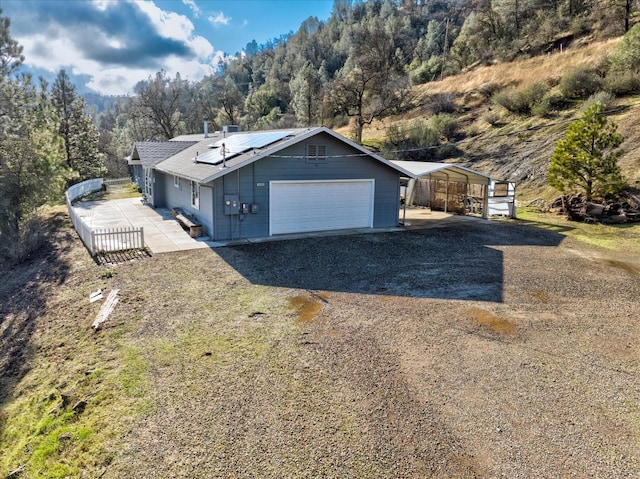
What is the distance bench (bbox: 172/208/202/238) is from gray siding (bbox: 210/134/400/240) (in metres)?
1.01

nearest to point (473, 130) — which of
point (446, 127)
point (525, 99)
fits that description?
point (446, 127)

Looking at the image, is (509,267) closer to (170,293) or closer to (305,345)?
(305,345)

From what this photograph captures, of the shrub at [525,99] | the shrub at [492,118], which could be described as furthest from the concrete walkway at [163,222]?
the shrub at [525,99]

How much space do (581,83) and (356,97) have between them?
784 inches

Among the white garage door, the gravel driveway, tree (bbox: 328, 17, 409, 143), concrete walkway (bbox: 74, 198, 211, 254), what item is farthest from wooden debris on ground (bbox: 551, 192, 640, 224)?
tree (bbox: 328, 17, 409, 143)

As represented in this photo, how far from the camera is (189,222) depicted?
15.5m

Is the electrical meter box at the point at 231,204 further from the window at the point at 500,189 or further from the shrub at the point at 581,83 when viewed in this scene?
the shrub at the point at 581,83

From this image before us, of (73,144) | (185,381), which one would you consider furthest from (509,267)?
(73,144)

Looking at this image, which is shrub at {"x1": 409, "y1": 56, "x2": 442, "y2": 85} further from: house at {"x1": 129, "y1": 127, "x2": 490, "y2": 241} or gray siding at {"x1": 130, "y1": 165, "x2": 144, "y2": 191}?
house at {"x1": 129, "y1": 127, "x2": 490, "y2": 241}

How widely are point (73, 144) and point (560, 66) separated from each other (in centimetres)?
3853

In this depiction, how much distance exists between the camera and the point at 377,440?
4785 mm

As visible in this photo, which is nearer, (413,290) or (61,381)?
(61,381)

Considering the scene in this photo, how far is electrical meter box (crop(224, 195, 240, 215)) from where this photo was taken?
13.9 meters

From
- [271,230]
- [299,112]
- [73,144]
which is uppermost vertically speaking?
[299,112]
